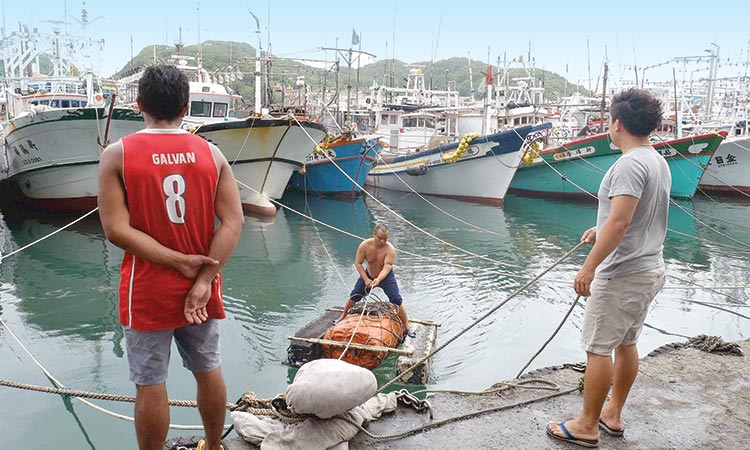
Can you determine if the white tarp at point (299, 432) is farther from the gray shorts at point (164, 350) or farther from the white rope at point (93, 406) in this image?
the gray shorts at point (164, 350)

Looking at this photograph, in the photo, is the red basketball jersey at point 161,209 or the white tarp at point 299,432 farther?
the white tarp at point 299,432

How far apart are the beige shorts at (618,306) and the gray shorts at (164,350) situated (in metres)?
1.80

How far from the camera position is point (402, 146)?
27750 millimetres

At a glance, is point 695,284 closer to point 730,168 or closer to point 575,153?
point 575,153

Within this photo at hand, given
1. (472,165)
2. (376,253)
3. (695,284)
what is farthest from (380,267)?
(472,165)

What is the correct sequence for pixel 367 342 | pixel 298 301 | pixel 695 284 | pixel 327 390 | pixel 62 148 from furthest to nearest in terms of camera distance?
pixel 62 148 < pixel 695 284 < pixel 298 301 < pixel 367 342 < pixel 327 390

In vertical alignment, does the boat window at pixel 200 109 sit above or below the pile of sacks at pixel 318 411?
above

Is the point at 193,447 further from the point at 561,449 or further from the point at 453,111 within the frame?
the point at 453,111

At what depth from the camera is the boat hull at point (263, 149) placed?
16.2 m

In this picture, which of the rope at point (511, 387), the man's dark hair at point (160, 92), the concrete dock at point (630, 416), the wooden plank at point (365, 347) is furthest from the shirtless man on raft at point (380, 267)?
the man's dark hair at point (160, 92)

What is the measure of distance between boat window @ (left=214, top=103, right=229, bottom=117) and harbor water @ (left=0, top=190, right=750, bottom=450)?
17.2ft

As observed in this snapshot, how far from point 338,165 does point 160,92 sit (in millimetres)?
20383

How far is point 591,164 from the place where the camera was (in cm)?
2247

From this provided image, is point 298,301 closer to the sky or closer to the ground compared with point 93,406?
closer to the ground
